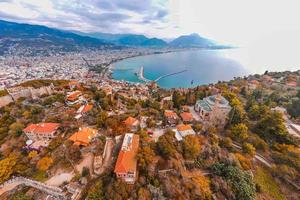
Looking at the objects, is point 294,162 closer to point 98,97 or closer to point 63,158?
point 63,158

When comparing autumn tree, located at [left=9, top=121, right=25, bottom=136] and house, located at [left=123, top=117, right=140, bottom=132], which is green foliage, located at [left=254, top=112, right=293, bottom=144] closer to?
house, located at [left=123, top=117, right=140, bottom=132]

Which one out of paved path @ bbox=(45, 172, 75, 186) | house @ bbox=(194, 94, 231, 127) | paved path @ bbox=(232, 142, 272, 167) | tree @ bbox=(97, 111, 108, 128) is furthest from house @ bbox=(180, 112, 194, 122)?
paved path @ bbox=(45, 172, 75, 186)

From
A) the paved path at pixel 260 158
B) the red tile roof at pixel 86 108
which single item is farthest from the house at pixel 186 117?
the red tile roof at pixel 86 108

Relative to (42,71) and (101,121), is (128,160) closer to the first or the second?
(101,121)

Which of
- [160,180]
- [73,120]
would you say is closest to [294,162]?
[160,180]

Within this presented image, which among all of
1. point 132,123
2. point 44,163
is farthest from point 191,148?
point 44,163

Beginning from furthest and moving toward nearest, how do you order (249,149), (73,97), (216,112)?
(73,97)
(216,112)
(249,149)
